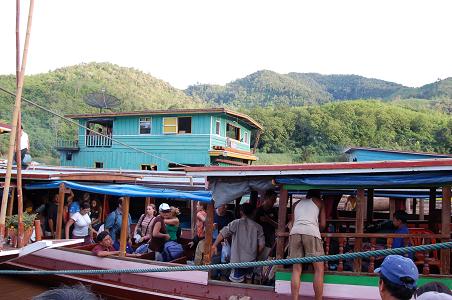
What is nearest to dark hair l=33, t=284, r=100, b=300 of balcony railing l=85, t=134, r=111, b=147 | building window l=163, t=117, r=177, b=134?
building window l=163, t=117, r=177, b=134

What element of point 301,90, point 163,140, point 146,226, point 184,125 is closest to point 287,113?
point 184,125

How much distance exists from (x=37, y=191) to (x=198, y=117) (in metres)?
10.0

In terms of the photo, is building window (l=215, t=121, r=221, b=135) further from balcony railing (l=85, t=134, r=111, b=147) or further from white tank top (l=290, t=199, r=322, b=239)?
white tank top (l=290, t=199, r=322, b=239)

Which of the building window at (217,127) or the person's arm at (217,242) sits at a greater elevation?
the building window at (217,127)

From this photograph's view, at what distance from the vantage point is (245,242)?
268 inches

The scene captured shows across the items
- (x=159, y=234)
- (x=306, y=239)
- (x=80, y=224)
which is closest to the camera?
(x=306, y=239)

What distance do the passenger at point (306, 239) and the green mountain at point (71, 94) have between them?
34673 mm

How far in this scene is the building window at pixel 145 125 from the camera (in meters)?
23.0

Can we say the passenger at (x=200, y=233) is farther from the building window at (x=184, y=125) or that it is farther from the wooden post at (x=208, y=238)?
the building window at (x=184, y=125)

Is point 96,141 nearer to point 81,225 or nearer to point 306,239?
point 81,225

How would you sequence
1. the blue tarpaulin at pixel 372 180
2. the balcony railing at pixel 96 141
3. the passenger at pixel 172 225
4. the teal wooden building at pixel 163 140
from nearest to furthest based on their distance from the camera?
the blue tarpaulin at pixel 372 180
the passenger at pixel 172 225
the teal wooden building at pixel 163 140
the balcony railing at pixel 96 141

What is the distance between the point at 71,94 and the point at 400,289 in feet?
204

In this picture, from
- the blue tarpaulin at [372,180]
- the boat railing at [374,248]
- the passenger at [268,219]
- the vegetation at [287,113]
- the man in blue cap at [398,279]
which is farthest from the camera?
the vegetation at [287,113]

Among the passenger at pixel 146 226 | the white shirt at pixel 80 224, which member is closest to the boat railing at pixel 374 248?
the passenger at pixel 146 226
